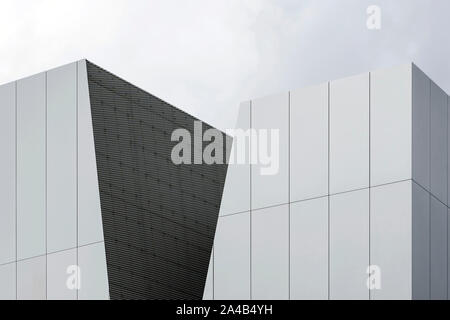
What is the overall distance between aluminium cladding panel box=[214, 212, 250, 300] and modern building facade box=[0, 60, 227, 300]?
11.2ft

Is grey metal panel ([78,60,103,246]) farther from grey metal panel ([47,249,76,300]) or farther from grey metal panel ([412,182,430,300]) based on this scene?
grey metal panel ([412,182,430,300])

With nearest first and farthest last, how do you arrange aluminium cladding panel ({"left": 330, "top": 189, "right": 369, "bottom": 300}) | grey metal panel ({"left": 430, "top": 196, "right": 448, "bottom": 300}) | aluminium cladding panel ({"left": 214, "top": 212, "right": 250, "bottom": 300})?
aluminium cladding panel ({"left": 330, "top": 189, "right": 369, "bottom": 300})
grey metal panel ({"left": 430, "top": 196, "right": 448, "bottom": 300})
aluminium cladding panel ({"left": 214, "top": 212, "right": 250, "bottom": 300})

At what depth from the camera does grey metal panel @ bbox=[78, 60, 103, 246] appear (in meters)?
30.2

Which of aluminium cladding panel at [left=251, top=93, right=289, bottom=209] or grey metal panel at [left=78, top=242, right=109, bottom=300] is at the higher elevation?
aluminium cladding panel at [left=251, top=93, right=289, bottom=209]

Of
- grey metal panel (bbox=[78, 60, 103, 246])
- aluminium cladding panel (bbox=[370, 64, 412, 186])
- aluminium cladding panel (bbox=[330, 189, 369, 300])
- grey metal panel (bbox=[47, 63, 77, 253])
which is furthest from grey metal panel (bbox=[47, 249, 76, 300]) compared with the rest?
aluminium cladding panel (bbox=[370, 64, 412, 186])

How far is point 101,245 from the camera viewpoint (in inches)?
1176

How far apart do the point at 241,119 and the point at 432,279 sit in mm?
6752

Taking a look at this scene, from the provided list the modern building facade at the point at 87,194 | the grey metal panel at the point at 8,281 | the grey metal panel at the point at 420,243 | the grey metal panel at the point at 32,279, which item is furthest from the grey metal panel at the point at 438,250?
the grey metal panel at the point at 8,281

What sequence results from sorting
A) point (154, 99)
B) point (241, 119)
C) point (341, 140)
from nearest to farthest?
point (341, 140) < point (241, 119) < point (154, 99)

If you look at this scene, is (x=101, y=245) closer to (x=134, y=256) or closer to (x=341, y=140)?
Answer: (x=134, y=256)

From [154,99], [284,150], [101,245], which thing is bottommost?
[101,245]
